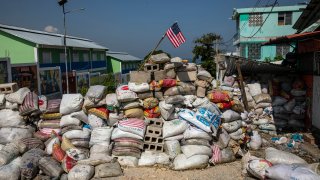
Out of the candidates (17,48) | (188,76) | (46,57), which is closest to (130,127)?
(188,76)

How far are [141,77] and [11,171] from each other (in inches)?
122

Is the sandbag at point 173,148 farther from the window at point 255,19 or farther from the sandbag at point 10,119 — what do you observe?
the window at point 255,19

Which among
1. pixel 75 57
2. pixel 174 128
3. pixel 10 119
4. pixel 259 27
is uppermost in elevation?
pixel 259 27

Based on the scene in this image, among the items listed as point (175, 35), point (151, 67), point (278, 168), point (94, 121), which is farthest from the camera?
point (175, 35)

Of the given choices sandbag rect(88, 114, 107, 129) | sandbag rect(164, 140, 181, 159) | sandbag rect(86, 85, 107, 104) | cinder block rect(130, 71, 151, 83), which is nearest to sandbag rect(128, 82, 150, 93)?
cinder block rect(130, 71, 151, 83)

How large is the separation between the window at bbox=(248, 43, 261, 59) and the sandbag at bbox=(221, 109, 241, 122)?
20247mm

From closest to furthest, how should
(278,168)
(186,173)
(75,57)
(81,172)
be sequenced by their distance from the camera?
1. (278,168)
2. (81,172)
3. (186,173)
4. (75,57)

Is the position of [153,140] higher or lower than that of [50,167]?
higher

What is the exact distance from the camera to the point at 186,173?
5.40 meters

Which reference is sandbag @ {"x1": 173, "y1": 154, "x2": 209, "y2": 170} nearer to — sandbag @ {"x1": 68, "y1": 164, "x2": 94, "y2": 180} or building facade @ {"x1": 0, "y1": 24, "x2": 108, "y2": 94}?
sandbag @ {"x1": 68, "y1": 164, "x2": 94, "y2": 180}

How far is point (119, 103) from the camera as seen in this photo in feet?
20.7

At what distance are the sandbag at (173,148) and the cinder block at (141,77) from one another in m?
1.49

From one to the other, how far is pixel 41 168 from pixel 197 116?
3157mm

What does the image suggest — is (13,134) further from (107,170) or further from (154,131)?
(154,131)
